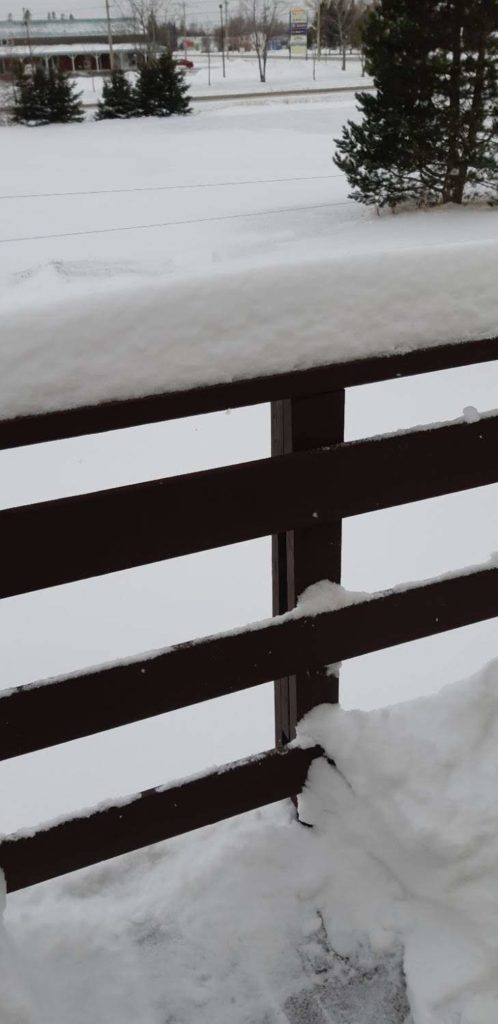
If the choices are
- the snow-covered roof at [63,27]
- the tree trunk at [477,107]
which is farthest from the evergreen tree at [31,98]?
the tree trunk at [477,107]

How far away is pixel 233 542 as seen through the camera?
3.42 feet

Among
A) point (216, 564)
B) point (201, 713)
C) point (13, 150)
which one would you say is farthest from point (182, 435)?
point (13, 150)

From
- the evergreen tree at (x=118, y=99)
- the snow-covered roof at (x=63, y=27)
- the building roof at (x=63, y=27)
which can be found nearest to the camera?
the evergreen tree at (x=118, y=99)

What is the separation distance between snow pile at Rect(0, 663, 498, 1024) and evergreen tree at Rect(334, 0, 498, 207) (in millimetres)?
14942

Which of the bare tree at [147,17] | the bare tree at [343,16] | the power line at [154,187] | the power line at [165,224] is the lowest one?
the power line at [165,224]

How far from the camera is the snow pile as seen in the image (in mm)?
1130

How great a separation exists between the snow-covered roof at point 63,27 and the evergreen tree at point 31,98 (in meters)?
15.6

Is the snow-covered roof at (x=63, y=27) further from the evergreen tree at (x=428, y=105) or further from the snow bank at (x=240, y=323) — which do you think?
the snow bank at (x=240, y=323)

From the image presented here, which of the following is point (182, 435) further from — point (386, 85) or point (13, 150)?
point (13, 150)

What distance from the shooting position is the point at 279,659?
3.82 ft

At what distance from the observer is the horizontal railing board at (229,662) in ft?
3.40

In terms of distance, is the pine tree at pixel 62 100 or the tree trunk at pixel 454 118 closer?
the tree trunk at pixel 454 118

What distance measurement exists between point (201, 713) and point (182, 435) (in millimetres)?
4243

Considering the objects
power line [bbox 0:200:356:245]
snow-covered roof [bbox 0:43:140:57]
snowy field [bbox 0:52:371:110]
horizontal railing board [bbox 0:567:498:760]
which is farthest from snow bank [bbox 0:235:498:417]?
snow-covered roof [bbox 0:43:140:57]
